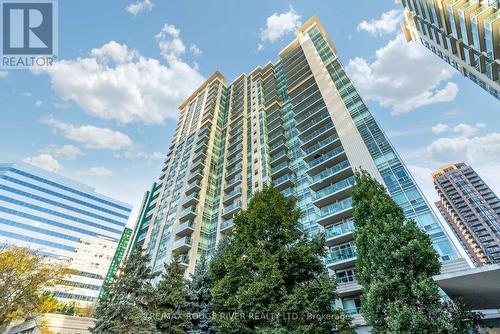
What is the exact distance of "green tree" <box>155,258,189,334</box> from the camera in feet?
50.1

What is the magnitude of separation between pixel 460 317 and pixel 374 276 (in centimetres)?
308

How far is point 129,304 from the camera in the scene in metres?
14.7

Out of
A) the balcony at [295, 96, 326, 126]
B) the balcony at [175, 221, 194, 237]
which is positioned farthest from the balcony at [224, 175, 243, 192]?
the balcony at [295, 96, 326, 126]

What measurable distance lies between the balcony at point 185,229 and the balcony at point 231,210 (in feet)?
15.6

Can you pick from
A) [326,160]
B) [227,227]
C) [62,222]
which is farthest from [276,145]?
[62,222]

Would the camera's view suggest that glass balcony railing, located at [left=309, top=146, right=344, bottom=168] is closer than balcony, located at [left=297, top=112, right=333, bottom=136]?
Yes

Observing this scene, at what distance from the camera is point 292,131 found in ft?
128

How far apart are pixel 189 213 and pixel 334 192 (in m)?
20.4

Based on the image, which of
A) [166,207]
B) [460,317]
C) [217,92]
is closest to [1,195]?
[166,207]

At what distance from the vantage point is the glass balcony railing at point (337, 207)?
23634 mm

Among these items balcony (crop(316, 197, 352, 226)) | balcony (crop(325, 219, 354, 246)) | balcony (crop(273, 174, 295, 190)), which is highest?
balcony (crop(273, 174, 295, 190))

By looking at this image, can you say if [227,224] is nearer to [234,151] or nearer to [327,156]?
[234,151]

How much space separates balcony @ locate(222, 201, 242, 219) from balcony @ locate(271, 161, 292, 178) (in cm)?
632

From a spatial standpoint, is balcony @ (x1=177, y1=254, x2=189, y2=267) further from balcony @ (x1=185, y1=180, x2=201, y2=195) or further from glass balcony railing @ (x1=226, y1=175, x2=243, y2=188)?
glass balcony railing @ (x1=226, y1=175, x2=243, y2=188)
